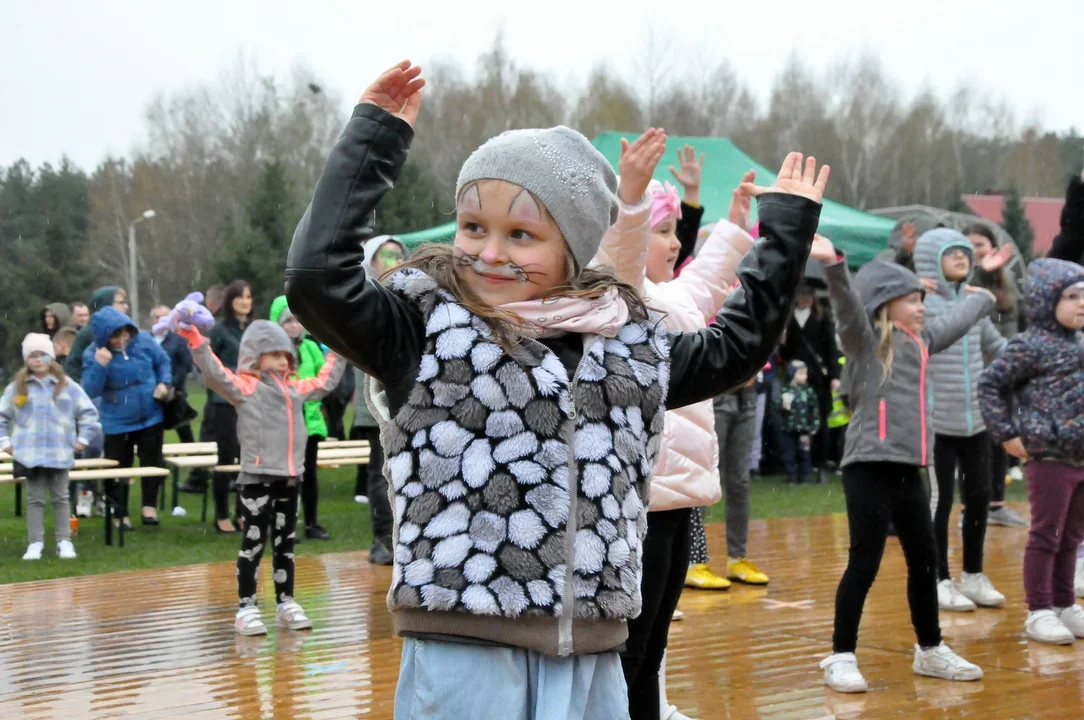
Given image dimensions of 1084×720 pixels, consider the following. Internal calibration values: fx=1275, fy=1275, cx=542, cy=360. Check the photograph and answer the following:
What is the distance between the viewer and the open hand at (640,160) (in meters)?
3.09

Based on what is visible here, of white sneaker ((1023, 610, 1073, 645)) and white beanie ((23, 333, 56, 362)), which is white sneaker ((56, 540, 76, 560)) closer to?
white beanie ((23, 333, 56, 362))

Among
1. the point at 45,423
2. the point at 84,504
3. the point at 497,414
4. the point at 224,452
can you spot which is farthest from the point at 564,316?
the point at 84,504

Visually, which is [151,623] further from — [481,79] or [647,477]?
[481,79]

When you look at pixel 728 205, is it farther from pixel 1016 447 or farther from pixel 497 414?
pixel 497 414

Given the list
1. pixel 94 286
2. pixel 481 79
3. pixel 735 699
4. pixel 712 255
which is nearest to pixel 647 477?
pixel 712 255

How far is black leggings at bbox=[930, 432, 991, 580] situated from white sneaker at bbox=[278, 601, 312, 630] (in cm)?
351

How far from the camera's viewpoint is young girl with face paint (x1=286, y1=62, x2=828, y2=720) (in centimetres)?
224

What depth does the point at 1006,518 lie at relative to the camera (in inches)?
415

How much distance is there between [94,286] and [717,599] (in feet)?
119

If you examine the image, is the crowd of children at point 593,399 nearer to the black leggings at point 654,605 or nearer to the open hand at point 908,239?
the black leggings at point 654,605

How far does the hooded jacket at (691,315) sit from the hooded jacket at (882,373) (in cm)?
115

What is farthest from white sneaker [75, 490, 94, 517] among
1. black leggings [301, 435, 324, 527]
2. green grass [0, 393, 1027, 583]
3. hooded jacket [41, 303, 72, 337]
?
black leggings [301, 435, 324, 527]

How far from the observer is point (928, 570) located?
5.47 m

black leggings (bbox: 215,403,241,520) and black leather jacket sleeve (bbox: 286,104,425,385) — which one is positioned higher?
black leather jacket sleeve (bbox: 286,104,425,385)
